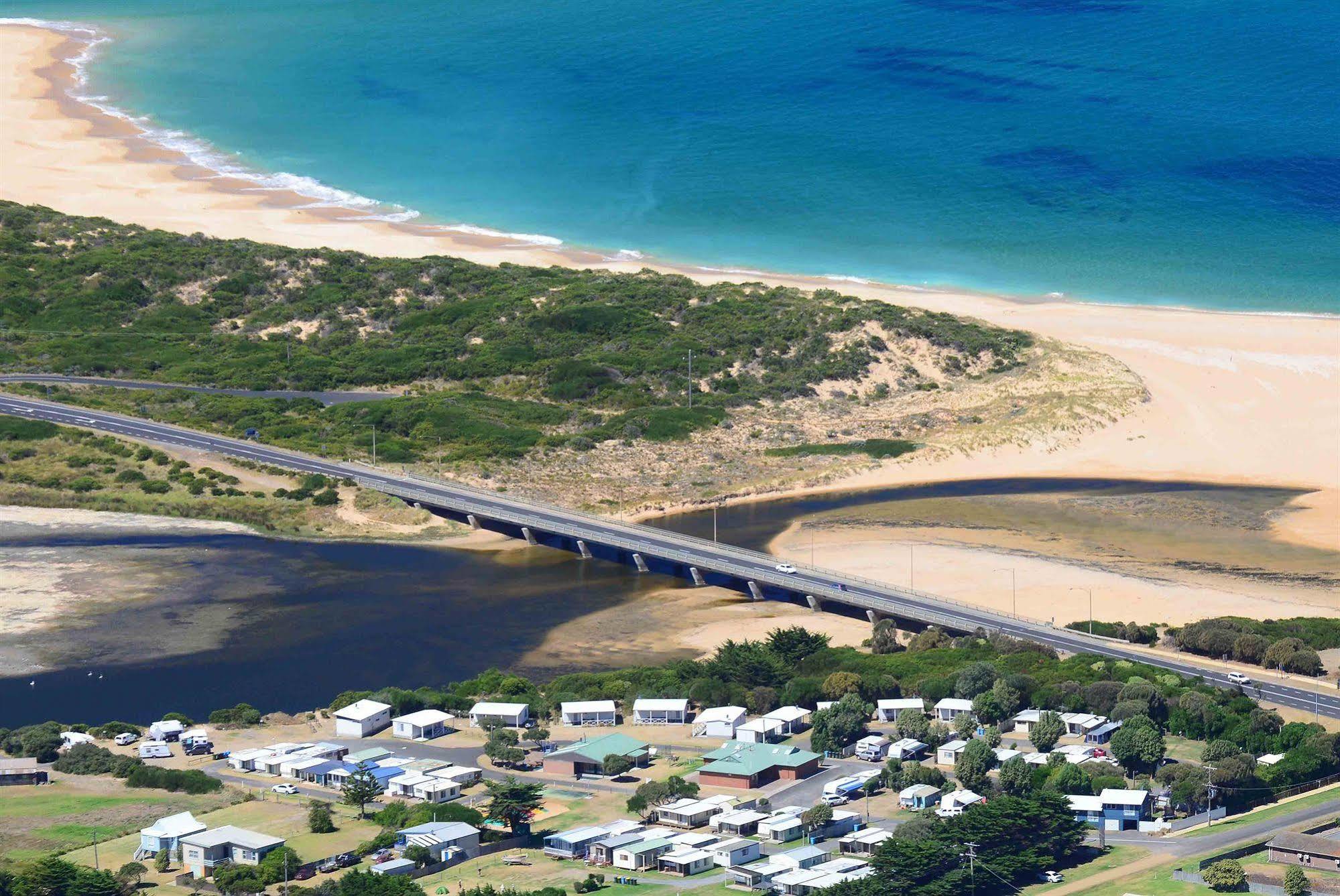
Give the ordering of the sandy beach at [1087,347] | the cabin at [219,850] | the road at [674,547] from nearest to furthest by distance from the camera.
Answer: the cabin at [219,850] → the road at [674,547] → the sandy beach at [1087,347]

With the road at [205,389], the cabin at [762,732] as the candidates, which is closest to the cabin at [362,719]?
the cabin at [762,732]

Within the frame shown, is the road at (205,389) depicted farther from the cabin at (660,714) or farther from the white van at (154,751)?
the white van at (154,751)

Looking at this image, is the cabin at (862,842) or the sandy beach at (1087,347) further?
the sandy beach at (1087,347)

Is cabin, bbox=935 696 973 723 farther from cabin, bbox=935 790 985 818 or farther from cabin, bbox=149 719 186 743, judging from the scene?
cabin, bbox=149 719 186 743

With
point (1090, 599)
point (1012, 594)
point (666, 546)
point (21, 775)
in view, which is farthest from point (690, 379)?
point (21, 775)

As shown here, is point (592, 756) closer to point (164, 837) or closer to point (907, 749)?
point (907, 749)
